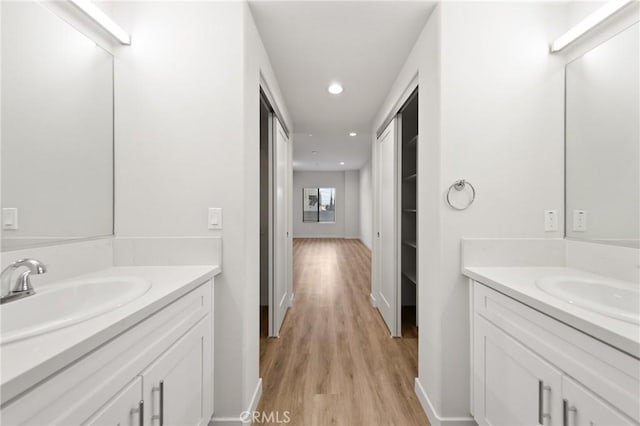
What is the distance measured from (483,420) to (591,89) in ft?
5.89

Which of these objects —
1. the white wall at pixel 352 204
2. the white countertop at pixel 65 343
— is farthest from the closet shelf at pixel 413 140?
the white wall at pixel 352 204

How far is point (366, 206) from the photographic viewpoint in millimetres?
9086

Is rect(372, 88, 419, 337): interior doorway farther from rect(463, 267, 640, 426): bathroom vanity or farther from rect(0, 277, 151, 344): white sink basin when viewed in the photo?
rect(0, 277, 151, 344): white sink basin

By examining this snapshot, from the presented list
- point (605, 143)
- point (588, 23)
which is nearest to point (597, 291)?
point (605, 143)

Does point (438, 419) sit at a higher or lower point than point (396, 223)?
lower

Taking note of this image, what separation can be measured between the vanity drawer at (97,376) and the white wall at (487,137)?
4.46ft

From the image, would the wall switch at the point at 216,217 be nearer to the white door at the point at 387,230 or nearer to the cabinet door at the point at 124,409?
the cabinet door at the point at 124,409

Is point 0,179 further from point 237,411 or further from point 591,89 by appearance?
point 591,89

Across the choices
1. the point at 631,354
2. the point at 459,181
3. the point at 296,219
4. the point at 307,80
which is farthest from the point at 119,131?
the point at 296,219

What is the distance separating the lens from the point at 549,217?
60.4 inches

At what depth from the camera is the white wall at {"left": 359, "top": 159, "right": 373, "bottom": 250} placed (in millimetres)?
8541

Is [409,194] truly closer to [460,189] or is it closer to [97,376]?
[460,189]

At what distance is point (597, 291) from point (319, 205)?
31.7 feet

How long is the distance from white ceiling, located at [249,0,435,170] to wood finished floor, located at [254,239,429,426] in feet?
7.91
